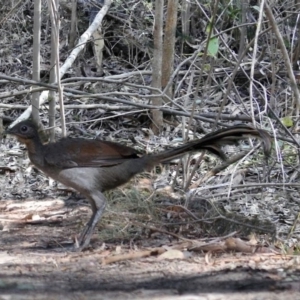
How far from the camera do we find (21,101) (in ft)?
32.9

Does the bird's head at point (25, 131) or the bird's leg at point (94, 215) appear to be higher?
the bird's head at point (25, 131)

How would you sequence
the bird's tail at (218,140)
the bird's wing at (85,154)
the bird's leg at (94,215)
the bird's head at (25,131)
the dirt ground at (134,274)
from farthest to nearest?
the bird's head at (25,131), the bird's wing at (85,154), the bird's leg at (94,215), the bird's tail at (218,140), the dirt ground at (134,274)

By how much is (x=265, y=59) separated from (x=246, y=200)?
12.4ft

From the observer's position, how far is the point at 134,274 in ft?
13.5

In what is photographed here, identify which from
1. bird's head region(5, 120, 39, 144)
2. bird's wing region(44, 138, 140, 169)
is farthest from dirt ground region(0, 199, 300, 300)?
bird's head region(5, 120, 39, 144)

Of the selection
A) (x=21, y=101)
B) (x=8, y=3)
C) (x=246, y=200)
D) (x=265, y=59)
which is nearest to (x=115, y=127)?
(x=21, y=101)

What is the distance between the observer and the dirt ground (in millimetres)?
3648

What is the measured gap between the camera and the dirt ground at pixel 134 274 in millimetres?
3648

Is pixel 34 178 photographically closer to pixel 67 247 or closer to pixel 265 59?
pixel 67 247

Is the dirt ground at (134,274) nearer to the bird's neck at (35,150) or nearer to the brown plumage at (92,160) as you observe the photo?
the brown plumage at (92,160)

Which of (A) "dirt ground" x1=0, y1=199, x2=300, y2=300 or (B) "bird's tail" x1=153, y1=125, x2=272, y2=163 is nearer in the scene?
(A) "dirt ground" x1=0, y1=199, x2=300, y2=300

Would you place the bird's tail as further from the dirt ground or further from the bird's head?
the bird's head

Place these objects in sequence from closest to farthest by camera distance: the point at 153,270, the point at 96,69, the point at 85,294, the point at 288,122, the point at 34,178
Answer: the point at 85,294, the point at 153,270, the point at 288,122, the point at 34,178, the point at 96,69

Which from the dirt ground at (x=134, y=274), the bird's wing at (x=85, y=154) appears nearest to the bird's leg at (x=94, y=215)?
the dirt ground at (x=134, y=274)
